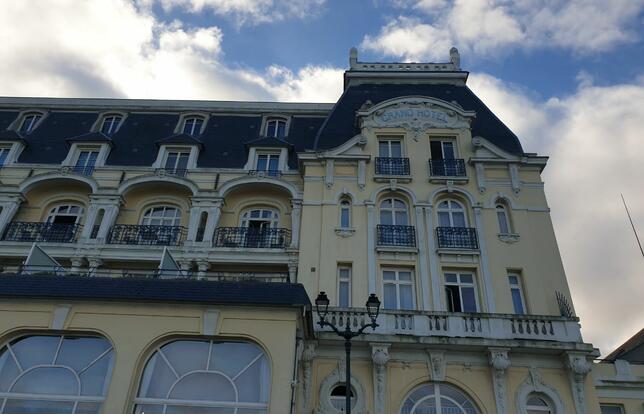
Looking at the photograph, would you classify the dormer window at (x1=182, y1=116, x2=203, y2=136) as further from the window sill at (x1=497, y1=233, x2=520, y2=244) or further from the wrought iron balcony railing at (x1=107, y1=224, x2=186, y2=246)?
the window sill at (x1=497, y1=233, x2=520, y2=244)

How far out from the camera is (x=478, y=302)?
16891mm

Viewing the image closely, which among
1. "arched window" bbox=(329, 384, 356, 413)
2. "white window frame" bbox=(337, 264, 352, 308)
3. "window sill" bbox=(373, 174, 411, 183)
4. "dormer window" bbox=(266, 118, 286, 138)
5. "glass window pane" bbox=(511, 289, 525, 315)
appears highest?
"dormer window" bbox=(266, 118, 286, 138)

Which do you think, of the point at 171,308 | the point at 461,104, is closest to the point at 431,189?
the point at 461,104

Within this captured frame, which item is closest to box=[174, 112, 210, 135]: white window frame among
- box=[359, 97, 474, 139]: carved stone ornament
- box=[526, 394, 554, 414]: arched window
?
box=[359, 97, 474, 139]: carved stone ornament

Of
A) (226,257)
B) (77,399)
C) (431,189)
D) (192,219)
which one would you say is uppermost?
(431,189)

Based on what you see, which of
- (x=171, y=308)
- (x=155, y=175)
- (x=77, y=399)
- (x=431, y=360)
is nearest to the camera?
(x=77, y=399)

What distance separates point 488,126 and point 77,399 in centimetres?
1856

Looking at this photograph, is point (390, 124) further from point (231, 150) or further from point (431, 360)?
point (431, 360)

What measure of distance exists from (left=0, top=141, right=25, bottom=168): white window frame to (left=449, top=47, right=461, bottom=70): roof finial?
70.6 ft

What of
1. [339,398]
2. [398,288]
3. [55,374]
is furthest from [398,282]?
[55,374]

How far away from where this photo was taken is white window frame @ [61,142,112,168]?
21938 millimetres

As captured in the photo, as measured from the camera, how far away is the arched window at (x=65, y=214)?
20.5m

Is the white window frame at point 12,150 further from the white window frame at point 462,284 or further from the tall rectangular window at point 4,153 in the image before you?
the white window frame at point 462,284

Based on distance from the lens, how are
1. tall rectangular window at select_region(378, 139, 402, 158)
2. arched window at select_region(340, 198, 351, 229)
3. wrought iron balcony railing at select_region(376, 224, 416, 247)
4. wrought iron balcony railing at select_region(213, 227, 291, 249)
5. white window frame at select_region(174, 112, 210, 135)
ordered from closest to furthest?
wrought iron balcony railing at select_region(376, 224, 416, 247)
arched window at select_region(340, 198, 351, 229)
wrought iron balcony railing at select_region(213, 227, 291, 249)
tall rectangular window at select_region(378, 139, 402, 158)
white window frame at select_region(174, 112, 210, 135)
